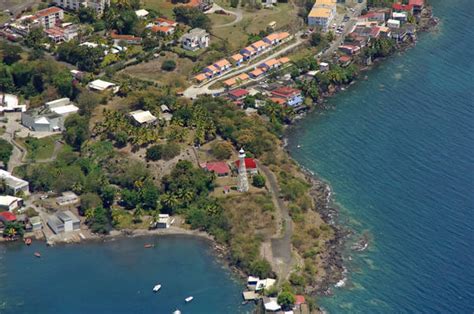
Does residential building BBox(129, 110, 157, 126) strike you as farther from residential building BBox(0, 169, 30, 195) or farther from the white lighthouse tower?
residential building BBox(0, 169, 30, 195)

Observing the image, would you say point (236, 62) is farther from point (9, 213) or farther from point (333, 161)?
point (9, 213)

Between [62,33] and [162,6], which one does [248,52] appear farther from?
[62,33]

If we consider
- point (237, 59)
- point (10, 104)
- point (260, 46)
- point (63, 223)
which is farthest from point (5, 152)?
point (260, 46)

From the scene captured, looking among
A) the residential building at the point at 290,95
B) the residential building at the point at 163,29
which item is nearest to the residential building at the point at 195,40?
the residential building at the point at 163,29

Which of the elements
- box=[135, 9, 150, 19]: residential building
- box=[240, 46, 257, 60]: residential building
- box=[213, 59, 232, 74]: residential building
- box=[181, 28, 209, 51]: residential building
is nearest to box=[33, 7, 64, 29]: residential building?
box=[135, 9, 150, 19]: residential building

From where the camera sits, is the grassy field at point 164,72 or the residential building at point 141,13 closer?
the grassy field at point 164,72

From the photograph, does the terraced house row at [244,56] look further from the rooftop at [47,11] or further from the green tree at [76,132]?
the rooftop at [47,11]
